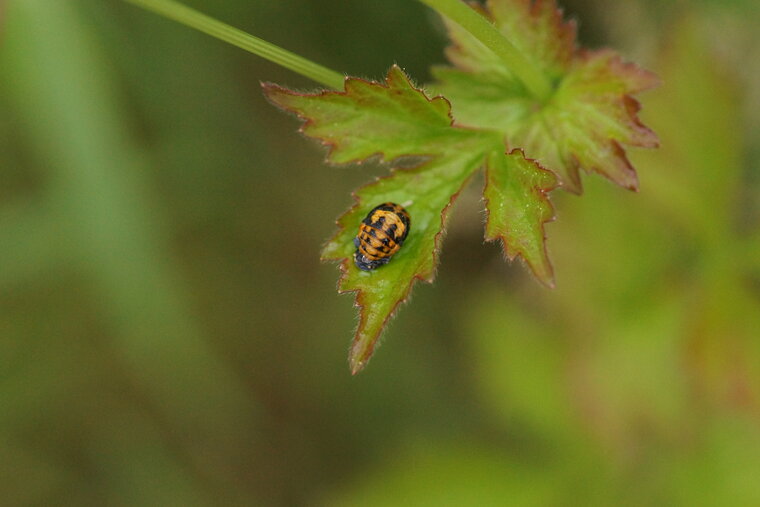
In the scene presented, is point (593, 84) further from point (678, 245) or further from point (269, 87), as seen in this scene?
point (678, 245)

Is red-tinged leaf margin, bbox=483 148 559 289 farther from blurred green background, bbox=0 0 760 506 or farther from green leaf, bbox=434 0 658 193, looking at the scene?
blurred green background, bbox=0 0 760 506

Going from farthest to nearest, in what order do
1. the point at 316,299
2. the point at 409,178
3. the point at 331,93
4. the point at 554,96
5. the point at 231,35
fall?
the point at 316,299 < the point at 554,96 < the point at 409,178 < the point at 331,93 < the point at 231,35

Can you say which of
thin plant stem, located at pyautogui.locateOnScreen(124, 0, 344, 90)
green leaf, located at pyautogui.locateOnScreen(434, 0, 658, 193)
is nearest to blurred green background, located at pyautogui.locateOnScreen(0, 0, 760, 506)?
green leaf, located at pyautogui.locateOnScreen(434, 0, 658, 193)

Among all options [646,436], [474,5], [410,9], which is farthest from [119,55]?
[646,436]

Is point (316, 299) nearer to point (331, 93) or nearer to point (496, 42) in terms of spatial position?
point (331, 93)

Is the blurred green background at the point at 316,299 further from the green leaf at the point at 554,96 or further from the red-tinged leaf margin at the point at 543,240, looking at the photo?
the red-tinged leaf margin at the point at 543,240

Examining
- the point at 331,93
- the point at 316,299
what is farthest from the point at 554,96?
the point at 316,299

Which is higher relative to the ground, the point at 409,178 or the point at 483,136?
the point at 483,136

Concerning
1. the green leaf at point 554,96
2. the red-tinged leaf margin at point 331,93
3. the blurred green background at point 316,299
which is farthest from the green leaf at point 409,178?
the blurred green background at point 316,299
